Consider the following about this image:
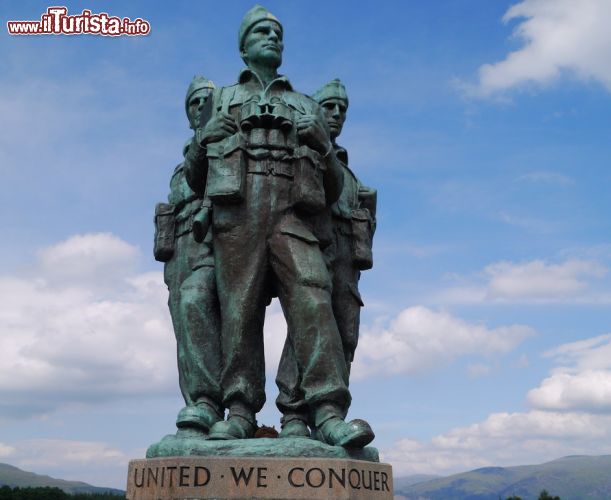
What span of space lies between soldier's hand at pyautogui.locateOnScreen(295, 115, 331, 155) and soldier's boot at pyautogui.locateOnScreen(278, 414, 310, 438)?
2.54m

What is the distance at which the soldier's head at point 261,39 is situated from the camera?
7.86 metres

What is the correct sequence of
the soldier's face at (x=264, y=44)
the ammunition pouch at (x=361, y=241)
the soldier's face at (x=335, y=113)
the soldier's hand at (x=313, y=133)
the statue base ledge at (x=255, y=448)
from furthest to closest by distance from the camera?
the soldier's face at (x=335, y=113) < the ammunition pouch at (x=361, y=241) < the soldier's face at (x=264, y=44) < the soldier's hand at (x=313, y=133) < the statue base ledge at (x=255, y=448)

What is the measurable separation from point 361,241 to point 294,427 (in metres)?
2.35

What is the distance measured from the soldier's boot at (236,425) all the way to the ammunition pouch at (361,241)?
2143 millimetres

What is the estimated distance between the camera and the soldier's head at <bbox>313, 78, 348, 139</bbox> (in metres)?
8.84

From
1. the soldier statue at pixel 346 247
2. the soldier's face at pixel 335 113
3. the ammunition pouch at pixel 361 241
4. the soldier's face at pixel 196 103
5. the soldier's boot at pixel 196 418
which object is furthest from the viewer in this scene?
the soldier's face at pixel 335 113

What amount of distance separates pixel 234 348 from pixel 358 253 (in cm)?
194

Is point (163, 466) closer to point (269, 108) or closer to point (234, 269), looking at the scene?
point (234, 269)

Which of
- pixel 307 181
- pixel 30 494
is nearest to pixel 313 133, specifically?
pixel 307 181

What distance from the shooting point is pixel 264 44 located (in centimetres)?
786

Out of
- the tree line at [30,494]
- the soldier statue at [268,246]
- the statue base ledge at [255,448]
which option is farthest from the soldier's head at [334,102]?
the tree line at [30,494]

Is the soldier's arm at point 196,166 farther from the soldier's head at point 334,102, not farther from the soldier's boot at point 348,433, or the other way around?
the soldier's boot at point 348,433

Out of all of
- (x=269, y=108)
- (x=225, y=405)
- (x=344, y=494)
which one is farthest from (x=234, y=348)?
(x=269, y=108)

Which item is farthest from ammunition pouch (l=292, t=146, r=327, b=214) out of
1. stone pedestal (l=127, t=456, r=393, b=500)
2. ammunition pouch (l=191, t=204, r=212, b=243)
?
stone pedestal (l=127, t=456, r=393, b=500)
